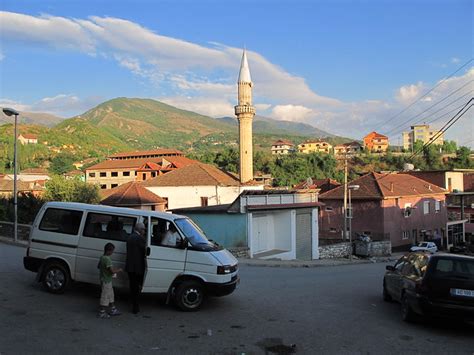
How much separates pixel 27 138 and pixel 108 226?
517ft

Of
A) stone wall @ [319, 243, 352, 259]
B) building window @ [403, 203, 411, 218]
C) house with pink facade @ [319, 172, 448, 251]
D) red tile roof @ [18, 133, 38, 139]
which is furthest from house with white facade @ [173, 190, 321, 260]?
red tile roof @ [18, 133, 38, 139]

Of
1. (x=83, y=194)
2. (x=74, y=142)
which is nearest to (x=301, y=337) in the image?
(x=83, y=194)

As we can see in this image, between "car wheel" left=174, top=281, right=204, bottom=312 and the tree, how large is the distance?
40.3 metres

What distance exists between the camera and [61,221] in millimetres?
9938

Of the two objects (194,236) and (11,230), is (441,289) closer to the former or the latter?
(194,236)

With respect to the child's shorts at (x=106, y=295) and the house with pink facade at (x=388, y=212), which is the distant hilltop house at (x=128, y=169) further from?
the child's shorts at (x=106, y=295)

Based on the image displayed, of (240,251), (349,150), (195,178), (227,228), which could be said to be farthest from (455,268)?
(349,150)

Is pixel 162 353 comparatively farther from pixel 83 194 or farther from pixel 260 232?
pixel 83 194

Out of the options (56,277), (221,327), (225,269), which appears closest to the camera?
(221,327)

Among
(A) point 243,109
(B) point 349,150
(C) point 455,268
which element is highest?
(B) point 349,150

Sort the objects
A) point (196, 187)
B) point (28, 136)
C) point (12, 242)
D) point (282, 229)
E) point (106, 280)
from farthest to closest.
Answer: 1. point (28, 136)
2. point (196, 187)
3. point (282, 229)
4. point (12, 242)
5. point (106, 280)

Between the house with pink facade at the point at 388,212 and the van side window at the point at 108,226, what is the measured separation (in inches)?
1354

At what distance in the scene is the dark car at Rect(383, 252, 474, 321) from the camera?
8414 millimetres

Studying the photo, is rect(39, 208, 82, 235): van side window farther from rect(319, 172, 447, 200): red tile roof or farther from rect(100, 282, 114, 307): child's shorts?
rect(319, 172, 447, 200): red tile roof
